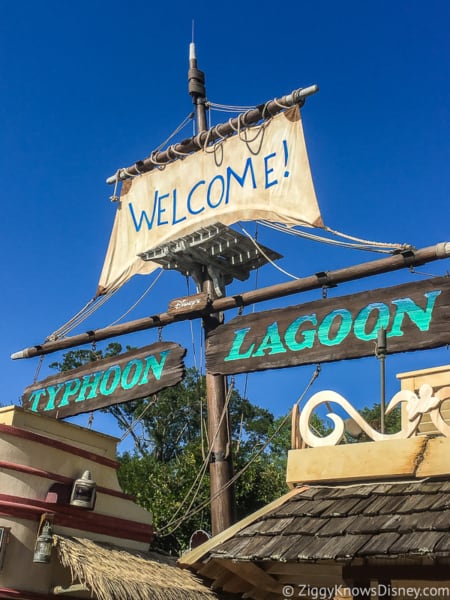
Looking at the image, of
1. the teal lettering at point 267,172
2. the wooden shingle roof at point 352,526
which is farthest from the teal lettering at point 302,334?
the teal lettering at point 267,172

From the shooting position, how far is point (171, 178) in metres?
17.6

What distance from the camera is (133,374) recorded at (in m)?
11.9

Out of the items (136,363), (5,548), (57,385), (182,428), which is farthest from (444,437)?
(182,428)

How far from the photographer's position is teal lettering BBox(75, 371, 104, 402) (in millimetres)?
12477

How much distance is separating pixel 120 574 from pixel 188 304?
489 centimetres

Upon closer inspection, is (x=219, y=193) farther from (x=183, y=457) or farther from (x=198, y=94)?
(x=183, y=457)

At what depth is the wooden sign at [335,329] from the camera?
8453 mm

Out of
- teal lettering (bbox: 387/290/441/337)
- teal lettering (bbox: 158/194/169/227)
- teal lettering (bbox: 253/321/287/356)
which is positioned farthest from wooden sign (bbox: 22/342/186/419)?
teal lettering (bbox: 158/194/169/227)

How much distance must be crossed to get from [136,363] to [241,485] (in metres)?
15.1

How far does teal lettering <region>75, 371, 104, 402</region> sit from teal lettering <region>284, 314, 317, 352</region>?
410 centimetres

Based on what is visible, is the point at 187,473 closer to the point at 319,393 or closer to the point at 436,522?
the point at 319,393

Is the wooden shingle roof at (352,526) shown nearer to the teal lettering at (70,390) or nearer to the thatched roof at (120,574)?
the thatched roof at (120,574)

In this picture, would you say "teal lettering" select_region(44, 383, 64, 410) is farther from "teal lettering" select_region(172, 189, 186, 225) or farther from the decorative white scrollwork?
the decorative white scrollwork

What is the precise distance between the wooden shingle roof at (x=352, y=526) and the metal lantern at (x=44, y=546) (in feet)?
13.0
